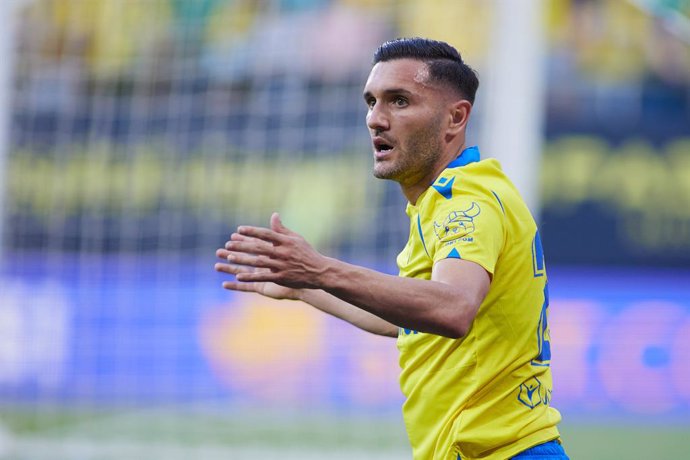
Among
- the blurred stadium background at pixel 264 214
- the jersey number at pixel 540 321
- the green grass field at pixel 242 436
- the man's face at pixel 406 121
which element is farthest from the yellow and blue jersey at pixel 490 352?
the blurred stadium background at pixel 264 214

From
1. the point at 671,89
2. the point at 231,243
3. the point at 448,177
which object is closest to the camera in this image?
the point at 231,243

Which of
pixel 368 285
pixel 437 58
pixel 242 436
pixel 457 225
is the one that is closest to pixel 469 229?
pixel 457 225

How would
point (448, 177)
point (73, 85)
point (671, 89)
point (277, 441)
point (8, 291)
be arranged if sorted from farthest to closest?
point (671, 89), point (73, 85), point (8, 291), point (277, 441), point (448, 177)

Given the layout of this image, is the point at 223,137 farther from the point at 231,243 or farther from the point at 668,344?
Answer: the point at 231,243

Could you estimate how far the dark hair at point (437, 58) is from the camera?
341 centimetres

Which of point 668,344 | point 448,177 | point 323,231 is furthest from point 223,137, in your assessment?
point 448,177

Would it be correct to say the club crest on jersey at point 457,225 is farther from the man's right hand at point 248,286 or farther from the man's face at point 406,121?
the man's right hand at point 248,286

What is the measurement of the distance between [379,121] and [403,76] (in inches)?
5.9

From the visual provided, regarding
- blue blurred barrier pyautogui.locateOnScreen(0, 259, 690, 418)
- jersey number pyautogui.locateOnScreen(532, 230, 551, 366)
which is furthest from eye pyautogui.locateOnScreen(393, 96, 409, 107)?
blue blurred barrier pyautogui.locateOnScreen(0, 259, 690, 418)

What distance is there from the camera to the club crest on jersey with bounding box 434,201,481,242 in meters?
2.93

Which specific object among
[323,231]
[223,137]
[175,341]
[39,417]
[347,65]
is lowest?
[39,417]

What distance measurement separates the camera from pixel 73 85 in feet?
41.9

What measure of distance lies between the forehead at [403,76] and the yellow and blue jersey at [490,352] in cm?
26

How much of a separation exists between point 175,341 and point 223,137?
9.04ft
